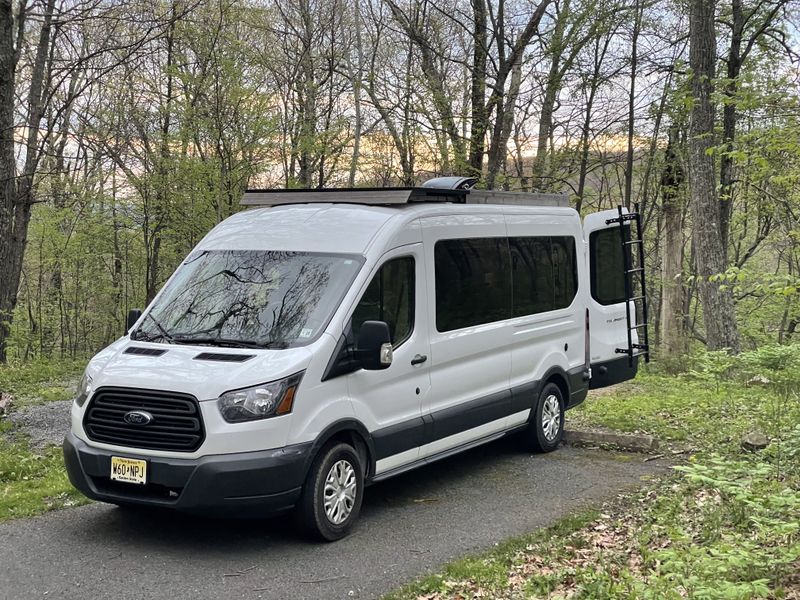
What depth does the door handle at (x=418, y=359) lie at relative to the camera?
6.58 m

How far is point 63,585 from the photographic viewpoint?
15.9 feet

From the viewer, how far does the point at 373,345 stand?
5.80 meters

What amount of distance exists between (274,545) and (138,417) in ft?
4.38

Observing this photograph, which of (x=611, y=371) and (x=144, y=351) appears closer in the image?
(x=144, y=351)

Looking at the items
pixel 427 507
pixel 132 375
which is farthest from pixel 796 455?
pixel 132 375

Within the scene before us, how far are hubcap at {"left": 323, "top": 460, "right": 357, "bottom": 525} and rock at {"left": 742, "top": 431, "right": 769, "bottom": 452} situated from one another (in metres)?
4.28

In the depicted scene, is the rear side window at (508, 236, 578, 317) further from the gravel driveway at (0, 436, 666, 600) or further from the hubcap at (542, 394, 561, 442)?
the gravel driveway at (0, 436, 666, 600)

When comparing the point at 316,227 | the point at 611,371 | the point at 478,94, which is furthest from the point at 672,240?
the point at 316,227

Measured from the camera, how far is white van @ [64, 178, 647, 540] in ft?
17.3

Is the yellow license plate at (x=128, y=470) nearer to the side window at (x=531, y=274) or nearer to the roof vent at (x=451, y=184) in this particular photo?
the roof vent at (x=451, y=184)

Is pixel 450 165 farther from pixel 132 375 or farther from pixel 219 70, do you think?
pixel 132 375

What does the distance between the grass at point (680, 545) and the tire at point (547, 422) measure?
1.38m

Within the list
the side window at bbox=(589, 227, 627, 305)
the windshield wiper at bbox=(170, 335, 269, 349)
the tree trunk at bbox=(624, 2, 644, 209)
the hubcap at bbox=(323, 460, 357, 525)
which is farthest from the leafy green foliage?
the tree trunk at bbox=(624, 2, 644, 209)

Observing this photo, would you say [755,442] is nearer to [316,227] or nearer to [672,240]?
[316,227]
